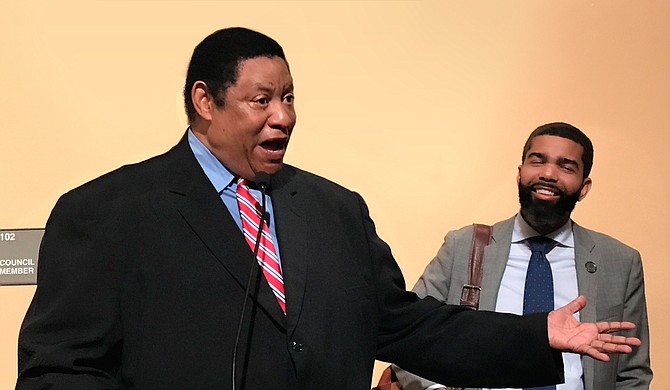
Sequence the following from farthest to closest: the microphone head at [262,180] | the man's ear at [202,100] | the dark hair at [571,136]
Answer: the dark hair at [571,136]
the man's ear at [202,100]
the microphone head at [262,180]

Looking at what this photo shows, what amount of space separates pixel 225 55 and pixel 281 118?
0.58 ft

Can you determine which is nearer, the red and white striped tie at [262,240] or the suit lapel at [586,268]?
the red and white striped tie at [262,240]

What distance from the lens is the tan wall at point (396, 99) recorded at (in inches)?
144

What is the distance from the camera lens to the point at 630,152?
3670 mm

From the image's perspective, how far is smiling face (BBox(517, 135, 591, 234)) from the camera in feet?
10.4

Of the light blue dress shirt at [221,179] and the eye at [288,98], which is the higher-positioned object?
the eye at [288,98]

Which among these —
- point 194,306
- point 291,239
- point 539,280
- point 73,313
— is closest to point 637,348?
point 539,280

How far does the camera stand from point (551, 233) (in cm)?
321

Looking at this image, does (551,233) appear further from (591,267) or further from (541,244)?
(591,267)

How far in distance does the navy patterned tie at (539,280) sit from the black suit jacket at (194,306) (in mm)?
737

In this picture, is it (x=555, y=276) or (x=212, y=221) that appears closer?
(x=212, y=221)

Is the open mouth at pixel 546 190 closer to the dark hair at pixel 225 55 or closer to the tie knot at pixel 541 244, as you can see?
the tie knot at pixel 541 244

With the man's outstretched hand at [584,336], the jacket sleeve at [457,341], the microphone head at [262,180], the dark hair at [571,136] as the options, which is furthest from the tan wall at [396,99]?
the microphone head at [262,180]

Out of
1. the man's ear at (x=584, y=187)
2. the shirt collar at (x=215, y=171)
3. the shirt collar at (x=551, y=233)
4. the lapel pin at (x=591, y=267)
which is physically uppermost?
the man's ear at (x=584, y=187)
